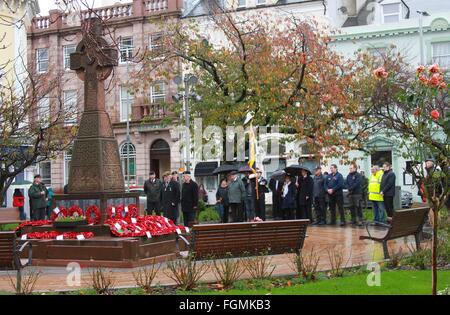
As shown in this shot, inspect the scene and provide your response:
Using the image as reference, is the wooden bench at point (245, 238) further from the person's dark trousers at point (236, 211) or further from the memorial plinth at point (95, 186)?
the person's dark trousers at point (236, 211)

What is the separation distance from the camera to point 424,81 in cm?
902

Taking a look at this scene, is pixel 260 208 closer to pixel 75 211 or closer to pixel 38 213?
pixel 38 213

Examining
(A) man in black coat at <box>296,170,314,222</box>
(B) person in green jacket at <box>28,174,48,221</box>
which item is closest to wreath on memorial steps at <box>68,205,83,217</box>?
(A) man in black coat at <box>296,170,314,222</box>

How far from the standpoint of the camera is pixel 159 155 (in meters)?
45.2

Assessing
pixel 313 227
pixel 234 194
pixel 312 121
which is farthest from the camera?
pixel 312 121

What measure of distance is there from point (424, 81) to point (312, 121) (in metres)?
14.2

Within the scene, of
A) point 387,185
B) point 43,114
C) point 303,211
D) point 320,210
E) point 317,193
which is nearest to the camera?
point 387,185

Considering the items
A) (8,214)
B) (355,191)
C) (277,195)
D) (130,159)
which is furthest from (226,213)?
(130,159)

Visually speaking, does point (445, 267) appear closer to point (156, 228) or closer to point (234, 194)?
point (156, 228)

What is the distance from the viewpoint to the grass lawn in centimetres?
921

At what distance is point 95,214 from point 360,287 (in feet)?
20.7

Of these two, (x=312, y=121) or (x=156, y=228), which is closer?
(x=156, y=228)

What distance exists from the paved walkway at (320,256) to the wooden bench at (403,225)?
39 cm

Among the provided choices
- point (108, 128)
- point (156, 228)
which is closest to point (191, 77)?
point (108, 128)
